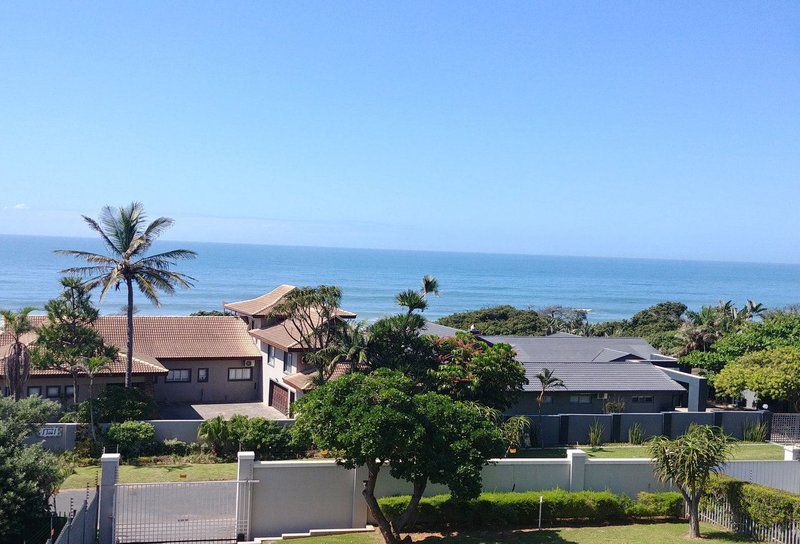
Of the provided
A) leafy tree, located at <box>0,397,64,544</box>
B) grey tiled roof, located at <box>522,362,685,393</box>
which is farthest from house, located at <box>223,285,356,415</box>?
leafy tree, located at <box>0,397,64,544</box>

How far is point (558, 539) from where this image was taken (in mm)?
19188

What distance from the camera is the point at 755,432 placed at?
110 feet

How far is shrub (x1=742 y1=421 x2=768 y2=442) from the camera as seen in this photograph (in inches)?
1323

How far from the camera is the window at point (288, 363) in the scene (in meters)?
36.4

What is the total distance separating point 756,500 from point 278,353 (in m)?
23.9

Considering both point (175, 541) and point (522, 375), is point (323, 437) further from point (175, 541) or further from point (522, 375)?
point (522, 375)

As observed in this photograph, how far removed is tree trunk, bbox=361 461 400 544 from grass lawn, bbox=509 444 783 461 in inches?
472

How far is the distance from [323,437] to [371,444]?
1.57m

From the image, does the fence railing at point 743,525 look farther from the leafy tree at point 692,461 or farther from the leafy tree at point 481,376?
the leafy tree at point 481,376

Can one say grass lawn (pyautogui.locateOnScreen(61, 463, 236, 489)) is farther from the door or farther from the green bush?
→ the door

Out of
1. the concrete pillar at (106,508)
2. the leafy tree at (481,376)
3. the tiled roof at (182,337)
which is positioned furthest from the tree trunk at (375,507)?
the tiled roof at (182,337)

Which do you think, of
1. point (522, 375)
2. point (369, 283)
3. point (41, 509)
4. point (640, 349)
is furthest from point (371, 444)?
point (369, 283)

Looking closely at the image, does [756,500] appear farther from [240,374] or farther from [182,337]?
[182,337]

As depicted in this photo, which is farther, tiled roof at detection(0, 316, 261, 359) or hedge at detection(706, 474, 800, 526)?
tiled roof at detection(0, 316, 261, 359)
